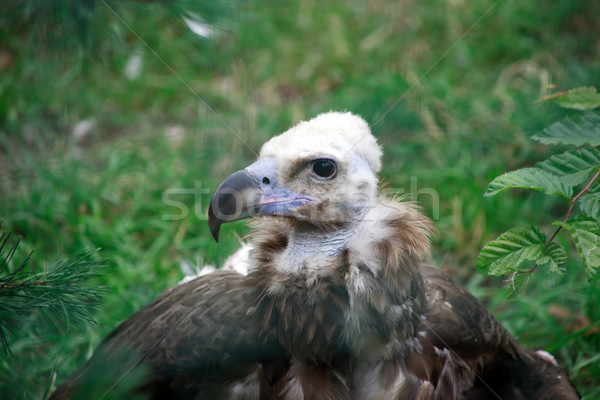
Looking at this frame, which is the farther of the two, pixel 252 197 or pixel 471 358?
pixel 471 358

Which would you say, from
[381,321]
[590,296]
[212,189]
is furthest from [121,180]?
[590,296]

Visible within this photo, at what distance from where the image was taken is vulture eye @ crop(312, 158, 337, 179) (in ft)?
7.55

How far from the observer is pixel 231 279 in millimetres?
2738

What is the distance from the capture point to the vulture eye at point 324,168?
230 centimetres

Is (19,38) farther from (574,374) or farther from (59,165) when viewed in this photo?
(574,374)

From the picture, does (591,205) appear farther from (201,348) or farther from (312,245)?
(201,348)

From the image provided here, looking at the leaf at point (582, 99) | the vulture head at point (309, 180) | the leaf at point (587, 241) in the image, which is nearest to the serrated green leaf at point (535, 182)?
the leaf at point (587, 241)

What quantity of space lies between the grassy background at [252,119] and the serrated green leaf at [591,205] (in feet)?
5.28

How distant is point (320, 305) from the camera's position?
7.30ft

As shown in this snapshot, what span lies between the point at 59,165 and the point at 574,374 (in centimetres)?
360

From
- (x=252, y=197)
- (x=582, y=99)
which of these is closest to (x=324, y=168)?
(x=252, y=197)

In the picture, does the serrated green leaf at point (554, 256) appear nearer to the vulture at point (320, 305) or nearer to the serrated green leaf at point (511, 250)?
the serrated green leaf at point (511, 250)

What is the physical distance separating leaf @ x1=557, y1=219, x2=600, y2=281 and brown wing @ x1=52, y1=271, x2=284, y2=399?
111cm

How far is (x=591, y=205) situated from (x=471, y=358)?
94 centimetres
